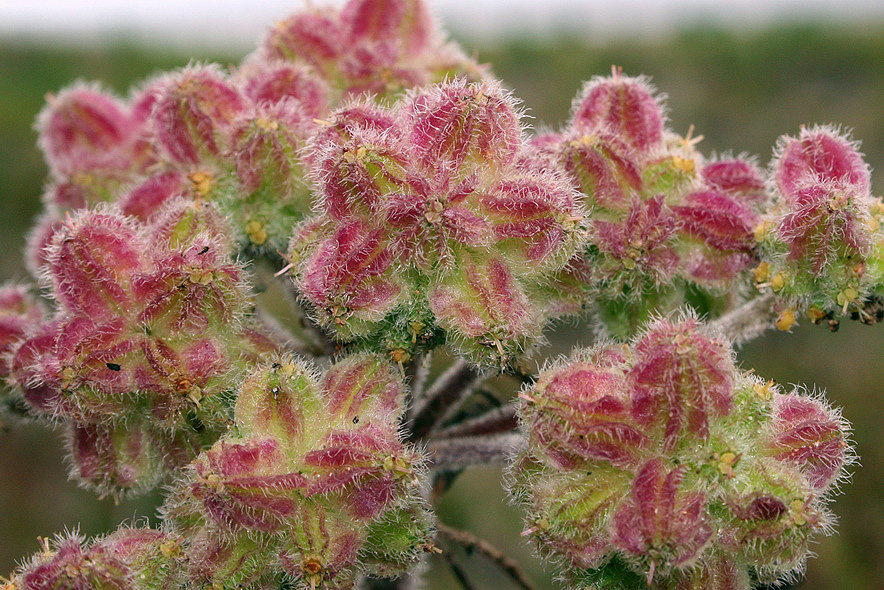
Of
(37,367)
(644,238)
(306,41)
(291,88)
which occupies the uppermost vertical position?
(306,41)

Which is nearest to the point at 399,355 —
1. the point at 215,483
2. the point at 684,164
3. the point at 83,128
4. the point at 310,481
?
the point at 310,481

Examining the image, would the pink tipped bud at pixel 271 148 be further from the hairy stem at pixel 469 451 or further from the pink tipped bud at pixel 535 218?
the hairy stem at pixel 469 451

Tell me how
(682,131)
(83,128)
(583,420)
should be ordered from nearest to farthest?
(583,420) → (83,128) → (682,131)

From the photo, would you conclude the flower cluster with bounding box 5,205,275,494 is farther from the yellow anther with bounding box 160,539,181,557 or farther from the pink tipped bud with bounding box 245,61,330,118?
the pink tipped bud with bounding box 245,61,330,118

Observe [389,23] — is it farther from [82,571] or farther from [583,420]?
[82,571]

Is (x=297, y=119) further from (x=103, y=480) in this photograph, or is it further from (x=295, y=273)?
(x=103, y=480)

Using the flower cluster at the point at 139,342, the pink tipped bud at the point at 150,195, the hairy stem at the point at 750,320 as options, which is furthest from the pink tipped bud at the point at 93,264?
the hairy stem at the point at 750,320

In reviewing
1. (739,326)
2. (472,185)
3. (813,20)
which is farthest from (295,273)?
(813,20)
